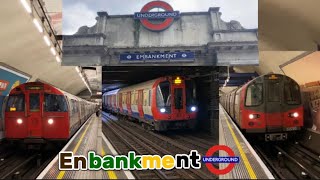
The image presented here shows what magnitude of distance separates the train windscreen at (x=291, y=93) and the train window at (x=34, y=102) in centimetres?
510

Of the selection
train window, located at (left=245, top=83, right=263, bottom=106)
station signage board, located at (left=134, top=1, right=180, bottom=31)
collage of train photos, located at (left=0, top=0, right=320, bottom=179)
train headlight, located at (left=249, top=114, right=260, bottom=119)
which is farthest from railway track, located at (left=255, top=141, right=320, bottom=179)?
station signage board, located at (left=134, top=1, right=180, bottom=31)

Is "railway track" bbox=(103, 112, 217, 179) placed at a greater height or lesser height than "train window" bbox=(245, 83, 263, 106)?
lesser

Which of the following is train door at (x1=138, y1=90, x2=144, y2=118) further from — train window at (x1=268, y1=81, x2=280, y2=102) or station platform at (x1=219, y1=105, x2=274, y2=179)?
train window at (x1=268, y1=81, x2=280, y2=102)

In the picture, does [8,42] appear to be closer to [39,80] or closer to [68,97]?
[39,80]

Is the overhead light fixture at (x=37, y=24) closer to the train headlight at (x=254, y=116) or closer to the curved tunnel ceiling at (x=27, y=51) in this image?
the curved tunnel ceiling at (x=27, y=51)

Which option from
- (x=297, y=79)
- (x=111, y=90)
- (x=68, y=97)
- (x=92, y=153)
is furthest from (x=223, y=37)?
(x=68, y=97)

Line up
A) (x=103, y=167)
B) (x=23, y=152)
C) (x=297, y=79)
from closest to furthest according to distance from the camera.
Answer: (x=103, y=167) < (x=297, y=79) < (x=23, y=152)

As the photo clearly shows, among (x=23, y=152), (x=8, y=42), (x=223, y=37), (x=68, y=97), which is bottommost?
(x=23, y=152)

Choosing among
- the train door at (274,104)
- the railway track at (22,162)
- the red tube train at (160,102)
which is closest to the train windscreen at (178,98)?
the red tube train at (160,102)

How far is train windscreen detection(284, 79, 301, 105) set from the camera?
6.21 meters

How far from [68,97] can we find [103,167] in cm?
328

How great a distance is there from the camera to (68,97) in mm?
7266

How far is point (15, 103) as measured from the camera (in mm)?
6836

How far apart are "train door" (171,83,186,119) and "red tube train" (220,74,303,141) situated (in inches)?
42.3
